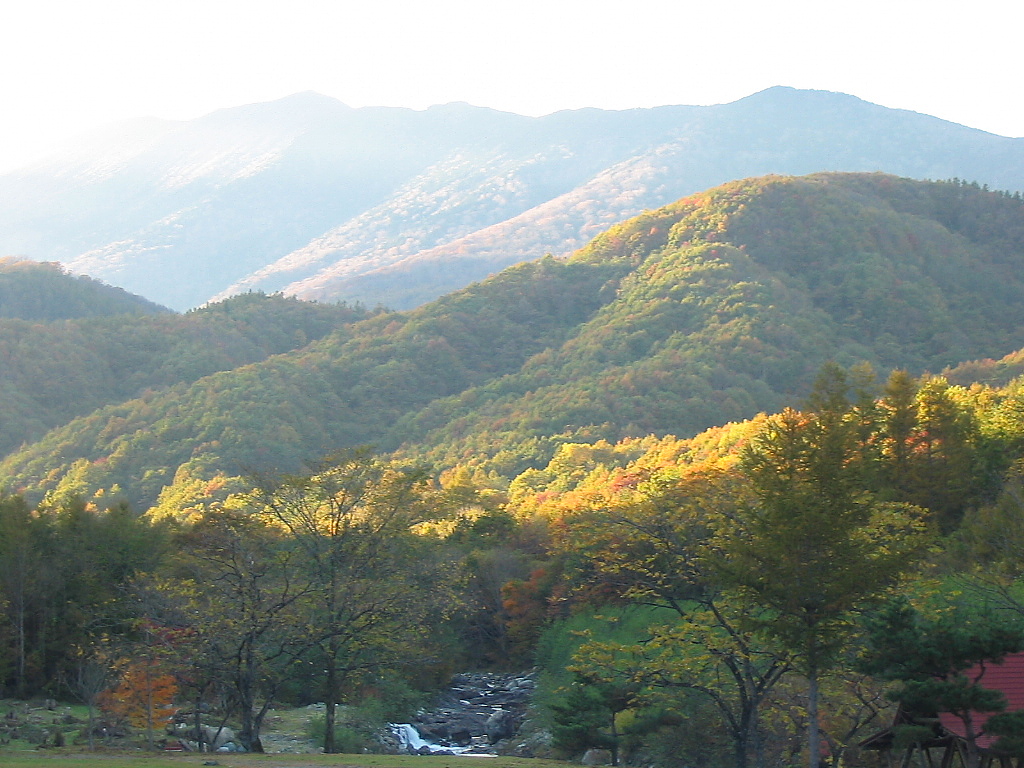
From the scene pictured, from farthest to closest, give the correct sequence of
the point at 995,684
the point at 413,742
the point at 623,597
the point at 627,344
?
the point at 627,344
the point at 413,742
the point at 623,597
the point at 995,684

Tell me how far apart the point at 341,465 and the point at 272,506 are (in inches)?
79.6

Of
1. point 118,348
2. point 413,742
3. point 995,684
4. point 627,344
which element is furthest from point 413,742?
point 118,348

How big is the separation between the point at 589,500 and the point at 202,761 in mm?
22979

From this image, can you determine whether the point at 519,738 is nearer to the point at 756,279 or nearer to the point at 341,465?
the point at 341,465

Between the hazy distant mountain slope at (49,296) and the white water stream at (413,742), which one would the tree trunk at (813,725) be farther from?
the hazy distant mountain slope at (49,296)

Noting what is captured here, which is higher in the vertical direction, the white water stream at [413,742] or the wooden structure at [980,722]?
the wooden structure at [980,722]

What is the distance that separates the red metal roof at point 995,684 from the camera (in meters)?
17.0

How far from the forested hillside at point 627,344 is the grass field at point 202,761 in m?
62.3

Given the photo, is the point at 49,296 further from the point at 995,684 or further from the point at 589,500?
the point at 995,684

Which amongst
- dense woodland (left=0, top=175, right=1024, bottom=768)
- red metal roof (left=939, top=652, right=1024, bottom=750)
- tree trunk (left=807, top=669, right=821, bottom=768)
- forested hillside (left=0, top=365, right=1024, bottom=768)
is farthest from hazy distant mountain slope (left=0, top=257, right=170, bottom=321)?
red metal roof (left=939, top=652, right=1024, bottom=750)

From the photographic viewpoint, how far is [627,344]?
113 meters

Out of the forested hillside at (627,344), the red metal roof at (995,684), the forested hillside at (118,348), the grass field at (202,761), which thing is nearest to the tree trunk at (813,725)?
the red metal roof at (995,684)

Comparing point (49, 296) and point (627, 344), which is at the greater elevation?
point (49, 296)

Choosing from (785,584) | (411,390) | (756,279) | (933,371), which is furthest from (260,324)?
(785,584)
